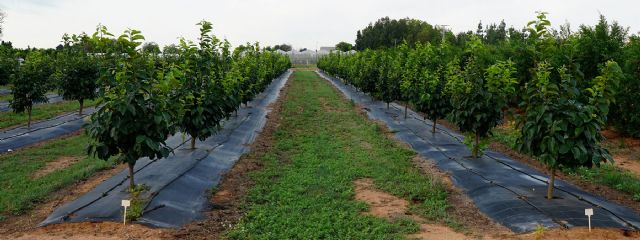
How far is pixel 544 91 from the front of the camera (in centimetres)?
696

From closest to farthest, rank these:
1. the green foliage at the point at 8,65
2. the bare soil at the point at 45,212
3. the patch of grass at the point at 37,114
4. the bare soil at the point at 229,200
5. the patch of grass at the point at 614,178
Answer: the bare soil at the point at 45,212
the bare soil at the point at 229,200
the patch of grass at the point at 614,178
the green foliage at the point at 8,65
the patch of grass at the point at 37,114

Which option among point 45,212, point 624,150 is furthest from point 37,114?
point 624,150

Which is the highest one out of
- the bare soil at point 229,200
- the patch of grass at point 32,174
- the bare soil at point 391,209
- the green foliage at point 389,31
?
the green foliage at point 389,31

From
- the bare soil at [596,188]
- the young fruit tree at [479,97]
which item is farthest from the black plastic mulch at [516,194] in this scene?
the young fruit tree at [479,97]

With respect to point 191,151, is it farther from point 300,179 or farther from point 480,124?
point 480,124

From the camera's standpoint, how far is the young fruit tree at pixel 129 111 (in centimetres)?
668

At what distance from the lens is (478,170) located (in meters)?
9.73

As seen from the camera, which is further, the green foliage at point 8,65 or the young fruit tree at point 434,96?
the green foliage at point 8,65

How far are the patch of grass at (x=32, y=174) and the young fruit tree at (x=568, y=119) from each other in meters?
8.10

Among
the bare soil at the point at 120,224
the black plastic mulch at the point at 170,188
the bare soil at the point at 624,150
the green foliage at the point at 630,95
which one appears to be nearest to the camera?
the bare soil at the point at 120,224

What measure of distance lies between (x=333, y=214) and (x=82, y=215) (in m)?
3.59

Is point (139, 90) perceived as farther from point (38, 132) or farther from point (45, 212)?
point (38, 132)

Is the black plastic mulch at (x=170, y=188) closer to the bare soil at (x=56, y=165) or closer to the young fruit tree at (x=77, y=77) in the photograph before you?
the bare soil at (x=56, y=165)

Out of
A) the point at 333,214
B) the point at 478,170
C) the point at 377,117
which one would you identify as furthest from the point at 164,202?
the point at 377,117
